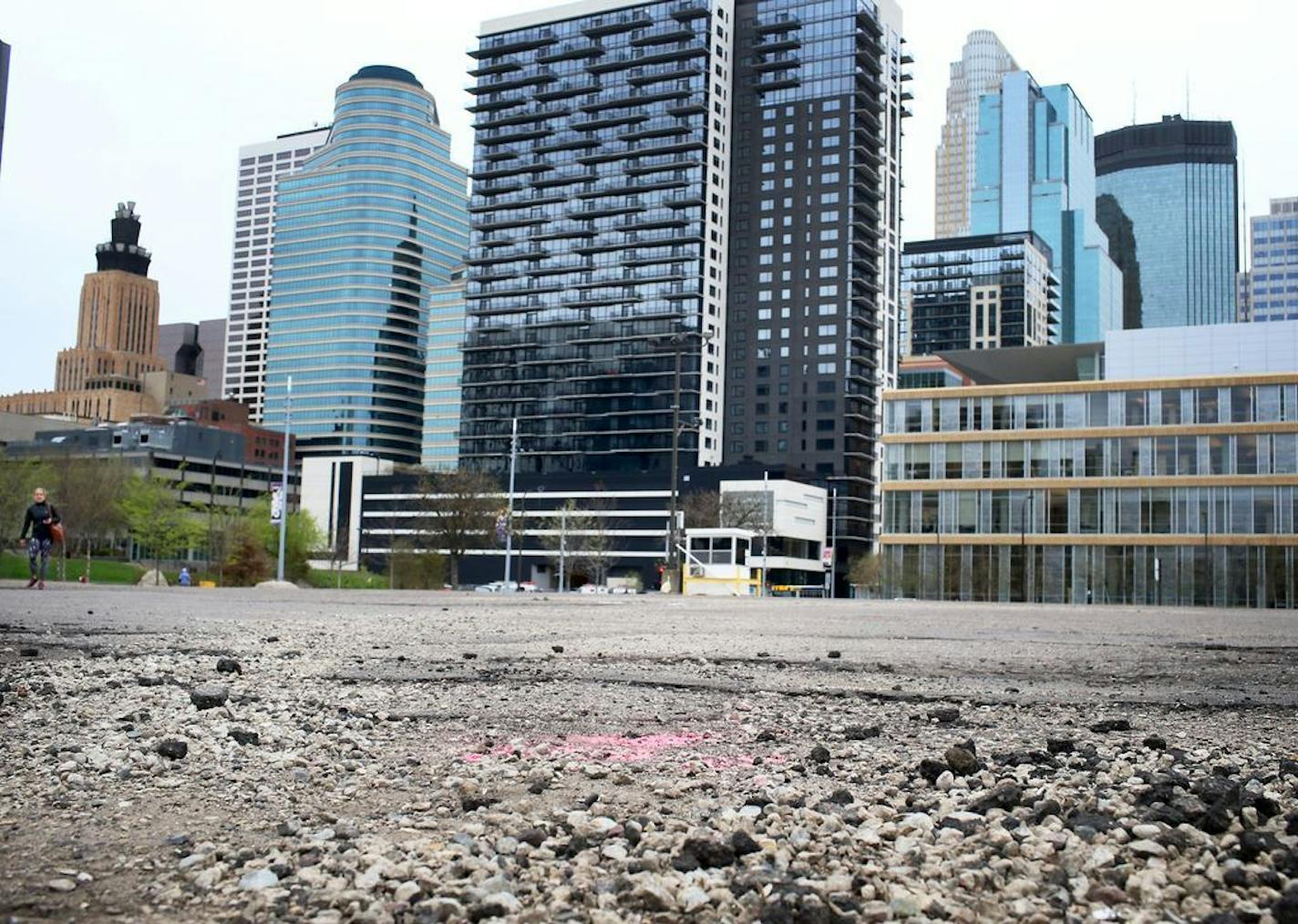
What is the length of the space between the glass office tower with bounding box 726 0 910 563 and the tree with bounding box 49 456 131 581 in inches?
3572

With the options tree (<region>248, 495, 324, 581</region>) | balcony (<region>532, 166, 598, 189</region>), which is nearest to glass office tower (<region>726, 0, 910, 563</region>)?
balcony (<region>532, 166, 598, 189</region>)

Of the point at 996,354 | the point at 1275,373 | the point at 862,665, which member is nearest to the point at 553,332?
the point at 996,354

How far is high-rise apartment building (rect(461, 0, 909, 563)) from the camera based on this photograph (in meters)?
158

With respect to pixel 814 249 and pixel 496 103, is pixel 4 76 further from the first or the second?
pixel 496 103

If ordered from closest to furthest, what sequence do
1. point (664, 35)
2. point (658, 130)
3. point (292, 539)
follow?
point (292, 539), point (658, 130), point (664, 35)

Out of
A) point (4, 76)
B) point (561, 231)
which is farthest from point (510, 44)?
point (4, 76)

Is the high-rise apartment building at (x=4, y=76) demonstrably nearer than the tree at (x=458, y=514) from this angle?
Yes

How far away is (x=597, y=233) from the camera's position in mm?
169750

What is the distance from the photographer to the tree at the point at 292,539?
203ft

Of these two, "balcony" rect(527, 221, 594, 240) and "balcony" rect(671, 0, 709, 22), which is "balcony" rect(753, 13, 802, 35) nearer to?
"balcony" rect(671, 0, 709, 22)

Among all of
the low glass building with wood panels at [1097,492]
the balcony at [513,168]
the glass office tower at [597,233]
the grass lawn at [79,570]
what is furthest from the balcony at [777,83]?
the grass lawn at [79,570]

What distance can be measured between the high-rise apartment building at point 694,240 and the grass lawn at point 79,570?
95.0m

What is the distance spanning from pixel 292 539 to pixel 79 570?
20.1m

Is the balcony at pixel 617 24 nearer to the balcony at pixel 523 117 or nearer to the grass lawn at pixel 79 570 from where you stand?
the balcony at pixel 523 117
